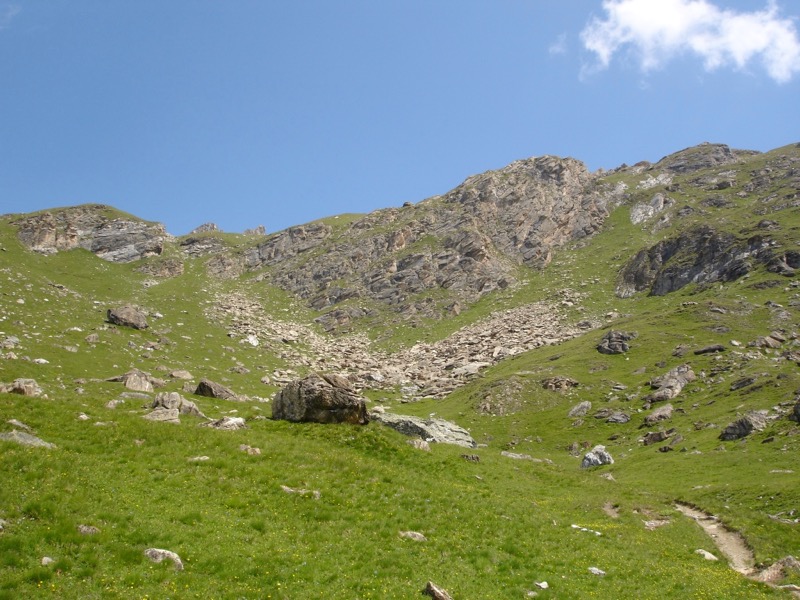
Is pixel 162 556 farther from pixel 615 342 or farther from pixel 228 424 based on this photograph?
pixel 615 342

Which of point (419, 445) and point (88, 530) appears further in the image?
point (419, 445)

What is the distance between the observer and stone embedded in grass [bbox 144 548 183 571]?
54.7ft

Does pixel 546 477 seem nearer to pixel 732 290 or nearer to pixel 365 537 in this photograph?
pixel 365 537

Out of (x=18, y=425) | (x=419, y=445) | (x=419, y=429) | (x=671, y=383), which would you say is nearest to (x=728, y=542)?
(x=419, y=445)

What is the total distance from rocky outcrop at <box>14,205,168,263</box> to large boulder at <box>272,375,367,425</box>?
120395 millimetres

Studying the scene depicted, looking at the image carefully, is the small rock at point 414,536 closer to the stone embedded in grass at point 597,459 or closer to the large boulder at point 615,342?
the stone embedded in grass at point 597,459

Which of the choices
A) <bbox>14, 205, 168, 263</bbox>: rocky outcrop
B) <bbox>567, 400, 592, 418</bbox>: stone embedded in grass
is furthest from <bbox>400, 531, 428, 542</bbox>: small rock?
<bbox>14, 205, 168, 263</bbox>: rocky outcrop

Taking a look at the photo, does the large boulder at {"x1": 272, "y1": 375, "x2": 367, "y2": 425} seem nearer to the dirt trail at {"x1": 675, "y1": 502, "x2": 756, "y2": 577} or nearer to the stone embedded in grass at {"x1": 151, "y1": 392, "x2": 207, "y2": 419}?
the stone embedded in grass at {"x1": 151, "y1": 392, "x2": 207, "y2": 419}

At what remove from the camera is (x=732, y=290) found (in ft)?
363

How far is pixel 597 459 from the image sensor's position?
5528cm

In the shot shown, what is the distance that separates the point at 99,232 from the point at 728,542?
166847 millimetres

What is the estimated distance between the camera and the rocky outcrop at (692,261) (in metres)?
120

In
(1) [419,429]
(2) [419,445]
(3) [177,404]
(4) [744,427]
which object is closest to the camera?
(3) [177,404]

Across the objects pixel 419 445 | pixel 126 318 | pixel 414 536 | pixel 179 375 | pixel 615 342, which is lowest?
pixel 414 536
